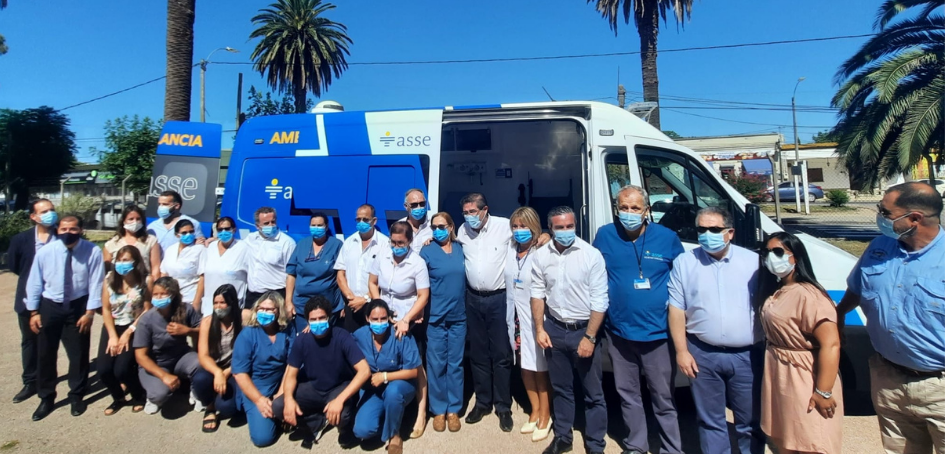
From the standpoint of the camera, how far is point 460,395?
13.8 ft

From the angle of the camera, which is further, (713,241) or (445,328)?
(445,328)

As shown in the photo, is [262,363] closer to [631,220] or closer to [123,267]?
[123,267]

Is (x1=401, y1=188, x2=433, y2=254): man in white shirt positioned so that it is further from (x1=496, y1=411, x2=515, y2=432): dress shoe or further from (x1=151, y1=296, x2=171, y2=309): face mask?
(x1=151, y1=296, x2=171, y2=309): face mask

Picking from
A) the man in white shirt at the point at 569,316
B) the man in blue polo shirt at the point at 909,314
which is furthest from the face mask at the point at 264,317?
the man in blue polo shirt at the point at 909,314

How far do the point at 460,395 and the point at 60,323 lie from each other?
11.5 ft

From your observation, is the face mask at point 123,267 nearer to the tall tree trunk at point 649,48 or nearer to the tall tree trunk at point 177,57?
the tall tree trunk at point 177,57

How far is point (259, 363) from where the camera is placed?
402 centimetres

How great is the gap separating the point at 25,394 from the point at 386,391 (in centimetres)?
350

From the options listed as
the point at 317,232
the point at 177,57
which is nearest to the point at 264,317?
the point at 317,232

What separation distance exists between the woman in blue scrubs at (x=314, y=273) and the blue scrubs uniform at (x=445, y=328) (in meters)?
0.93

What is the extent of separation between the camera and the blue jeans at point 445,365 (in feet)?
13.5

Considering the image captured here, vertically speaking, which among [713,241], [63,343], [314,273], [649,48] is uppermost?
[649,48]

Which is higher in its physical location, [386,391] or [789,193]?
[789,193]

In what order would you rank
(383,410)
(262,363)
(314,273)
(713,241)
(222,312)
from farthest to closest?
(314,273) < (222,312) < (262,363) < (383,410) < (713,241)
